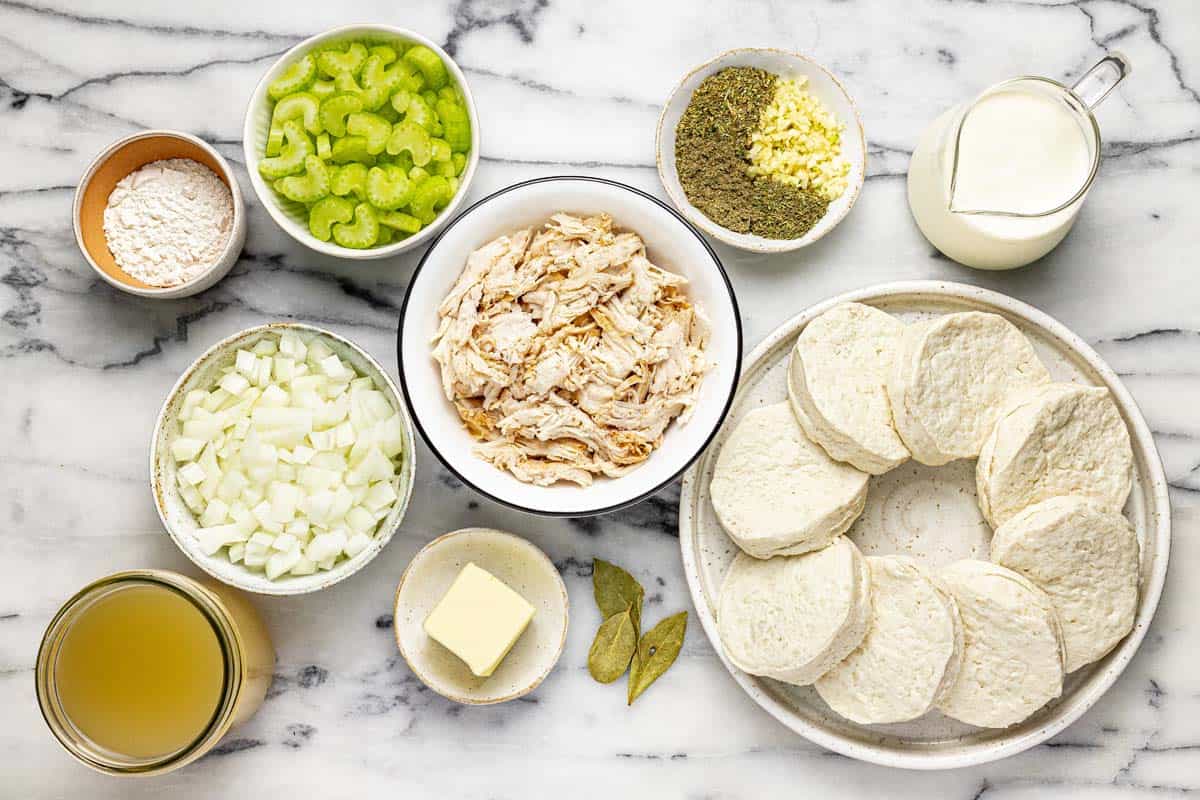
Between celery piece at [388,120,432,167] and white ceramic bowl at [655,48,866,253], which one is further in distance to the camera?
white ceramic bowl at [655,48,866,253]

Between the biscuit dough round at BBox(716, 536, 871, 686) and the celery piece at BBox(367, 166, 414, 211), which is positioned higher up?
the celery piece at BBox(367, 166, 414, 211)

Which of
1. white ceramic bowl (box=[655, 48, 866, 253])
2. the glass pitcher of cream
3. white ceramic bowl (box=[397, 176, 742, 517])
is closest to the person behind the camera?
white ceramic bowl (box=[397, 176, 742, 517])

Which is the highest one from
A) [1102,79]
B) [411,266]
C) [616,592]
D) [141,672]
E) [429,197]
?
[1102,79]

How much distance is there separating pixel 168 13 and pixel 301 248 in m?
0.61

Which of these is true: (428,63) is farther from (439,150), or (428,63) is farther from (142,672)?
(142,672)

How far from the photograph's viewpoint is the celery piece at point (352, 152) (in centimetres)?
189

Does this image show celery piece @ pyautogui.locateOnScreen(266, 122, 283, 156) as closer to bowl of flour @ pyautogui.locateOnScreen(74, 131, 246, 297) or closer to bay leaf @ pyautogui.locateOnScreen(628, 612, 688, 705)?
bowl of flour @ pyautogui.locateOnScreen(74, 131, 246, 297)

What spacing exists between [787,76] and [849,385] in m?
0.70

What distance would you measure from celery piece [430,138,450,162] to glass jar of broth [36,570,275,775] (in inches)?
37.6

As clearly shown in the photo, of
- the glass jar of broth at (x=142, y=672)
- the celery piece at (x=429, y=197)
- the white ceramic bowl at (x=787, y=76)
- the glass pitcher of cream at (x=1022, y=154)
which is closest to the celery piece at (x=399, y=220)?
the celery piece at (x=429, y=197)

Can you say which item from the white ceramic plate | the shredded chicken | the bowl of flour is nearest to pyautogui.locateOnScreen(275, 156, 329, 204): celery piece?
the bowl of flour

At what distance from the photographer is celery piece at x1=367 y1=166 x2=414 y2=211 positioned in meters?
1.87

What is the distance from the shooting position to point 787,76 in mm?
2064

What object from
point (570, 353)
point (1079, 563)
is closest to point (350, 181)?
point (570, 353)
